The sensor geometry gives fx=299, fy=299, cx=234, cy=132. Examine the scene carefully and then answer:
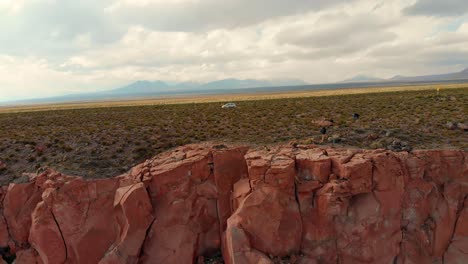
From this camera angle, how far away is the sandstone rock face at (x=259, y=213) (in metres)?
16.4

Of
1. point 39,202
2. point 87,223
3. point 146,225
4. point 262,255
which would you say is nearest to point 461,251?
point 262,255

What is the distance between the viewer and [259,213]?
54.2 ft

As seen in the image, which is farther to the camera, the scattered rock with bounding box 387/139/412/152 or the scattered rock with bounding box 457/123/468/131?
the scattered rock with bounding box 457/123/468/131

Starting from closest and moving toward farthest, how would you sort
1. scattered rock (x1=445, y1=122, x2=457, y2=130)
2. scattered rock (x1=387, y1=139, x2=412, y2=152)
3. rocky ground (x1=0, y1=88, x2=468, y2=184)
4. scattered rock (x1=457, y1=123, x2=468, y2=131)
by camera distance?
scattered rock (x1=387, y1=139, x2=412, y2=152), rocky ground (x1=0, y1=88, x2=468, y2=184), scattered rock (x1=457, y1=123, x2=468, y2=131), scattered rock (x1=445, y1=122, x2=457, y2=130)

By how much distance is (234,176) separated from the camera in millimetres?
18641

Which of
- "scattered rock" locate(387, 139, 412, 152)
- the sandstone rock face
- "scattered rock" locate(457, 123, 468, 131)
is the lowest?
the sandstone rock face

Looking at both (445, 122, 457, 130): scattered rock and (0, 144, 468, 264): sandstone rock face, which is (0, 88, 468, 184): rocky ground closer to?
(445, 122, 457, 130): scattered rock

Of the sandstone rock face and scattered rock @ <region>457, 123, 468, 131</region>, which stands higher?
scattered rock @ <region>457, 123, 468, 131</region>

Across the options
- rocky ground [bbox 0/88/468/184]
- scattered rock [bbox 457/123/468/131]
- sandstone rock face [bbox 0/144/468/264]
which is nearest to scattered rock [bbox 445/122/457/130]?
rocky ground [bbox 0/88/468/184]

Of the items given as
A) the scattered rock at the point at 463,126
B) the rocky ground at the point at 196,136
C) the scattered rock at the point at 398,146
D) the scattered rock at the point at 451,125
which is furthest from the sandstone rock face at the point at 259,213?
the scattered rock at the point at 451,125

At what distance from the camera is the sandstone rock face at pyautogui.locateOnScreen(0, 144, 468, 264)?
647 inches

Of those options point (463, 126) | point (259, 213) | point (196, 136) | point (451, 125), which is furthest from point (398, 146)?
point (196, 136)

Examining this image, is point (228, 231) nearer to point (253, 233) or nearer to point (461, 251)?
point (253, 233)

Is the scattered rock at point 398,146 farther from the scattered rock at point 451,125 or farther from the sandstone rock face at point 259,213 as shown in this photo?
the scattered rock at point 451,125
